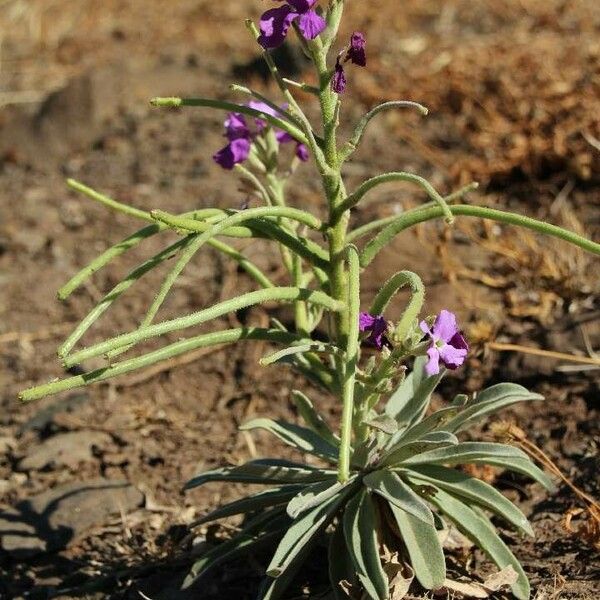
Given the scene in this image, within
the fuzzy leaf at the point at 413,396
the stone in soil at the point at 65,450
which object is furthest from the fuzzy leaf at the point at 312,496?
the stone in soil at the point at 65,450

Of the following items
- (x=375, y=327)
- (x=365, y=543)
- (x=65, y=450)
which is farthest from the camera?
(x=65, y=450)

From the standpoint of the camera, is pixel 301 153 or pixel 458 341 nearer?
pixel 458 341

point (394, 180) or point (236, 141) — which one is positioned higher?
point (236, 141)

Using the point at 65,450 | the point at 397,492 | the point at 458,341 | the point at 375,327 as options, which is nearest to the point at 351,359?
the point at 375,327

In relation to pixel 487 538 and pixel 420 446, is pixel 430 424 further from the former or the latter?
pixel 487 538

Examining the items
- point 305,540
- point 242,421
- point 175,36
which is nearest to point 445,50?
point 175,36

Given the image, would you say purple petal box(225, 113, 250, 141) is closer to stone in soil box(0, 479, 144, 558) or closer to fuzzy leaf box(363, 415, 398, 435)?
fuzzy leaf box(363, 415, 398, 435)

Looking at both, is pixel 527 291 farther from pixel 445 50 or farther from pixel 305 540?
pixel 445 50
